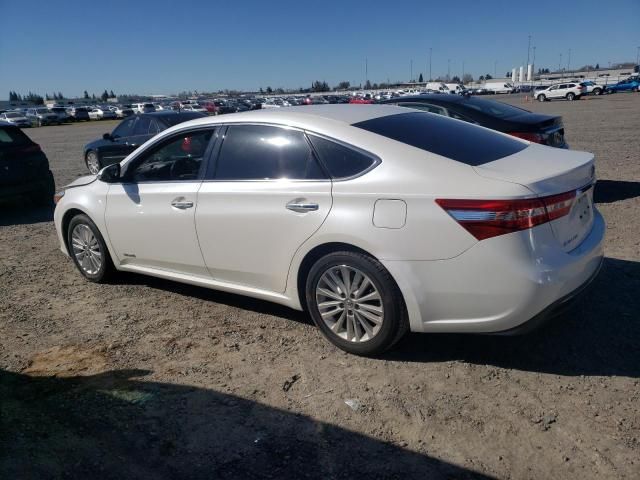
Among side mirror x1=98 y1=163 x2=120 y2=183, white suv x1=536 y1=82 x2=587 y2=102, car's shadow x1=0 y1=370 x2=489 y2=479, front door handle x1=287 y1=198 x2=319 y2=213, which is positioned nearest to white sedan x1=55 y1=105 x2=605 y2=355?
front door handle x1=287 y1=198 x2=319 y2=213

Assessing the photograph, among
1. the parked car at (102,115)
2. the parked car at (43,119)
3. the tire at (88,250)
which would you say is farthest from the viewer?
the parked car at (102,115)

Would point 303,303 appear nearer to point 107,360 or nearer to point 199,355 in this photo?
point 199,355

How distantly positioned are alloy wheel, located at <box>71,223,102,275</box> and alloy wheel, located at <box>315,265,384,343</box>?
2.65 metres

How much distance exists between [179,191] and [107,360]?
4.56 ft

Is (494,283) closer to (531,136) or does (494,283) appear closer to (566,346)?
(566,346)

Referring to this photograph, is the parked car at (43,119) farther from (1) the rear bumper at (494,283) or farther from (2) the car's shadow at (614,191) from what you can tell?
(1) the rear bumper at (494,283)

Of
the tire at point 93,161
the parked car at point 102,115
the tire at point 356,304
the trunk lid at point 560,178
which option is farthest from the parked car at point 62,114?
the trunk lid at point 560,178

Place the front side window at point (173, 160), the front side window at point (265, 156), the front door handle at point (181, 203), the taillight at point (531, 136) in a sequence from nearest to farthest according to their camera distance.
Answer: the front side window at point (265, 156), the front door handle at point (181, 203), the front side window at point (173, 160), the taillight at point (531, 136)

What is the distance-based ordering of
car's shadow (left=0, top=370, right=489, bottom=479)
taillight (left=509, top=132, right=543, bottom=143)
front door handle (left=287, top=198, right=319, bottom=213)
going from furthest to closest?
taillight (left=509, top=132, right=543, bottom=143)
front door handle (left=287, top=198, right=319, bottom=213)
car's shadow (left=0, top=370, right=489, bottom=479)

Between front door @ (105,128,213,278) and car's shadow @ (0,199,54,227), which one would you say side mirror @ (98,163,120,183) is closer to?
front door @ (105,128,213,278)

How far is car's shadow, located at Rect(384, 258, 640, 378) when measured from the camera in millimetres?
3396

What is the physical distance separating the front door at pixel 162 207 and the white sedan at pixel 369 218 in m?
0.01

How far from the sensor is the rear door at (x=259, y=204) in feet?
11.9

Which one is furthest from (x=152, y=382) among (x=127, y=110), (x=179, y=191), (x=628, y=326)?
(x=127, y=110)
